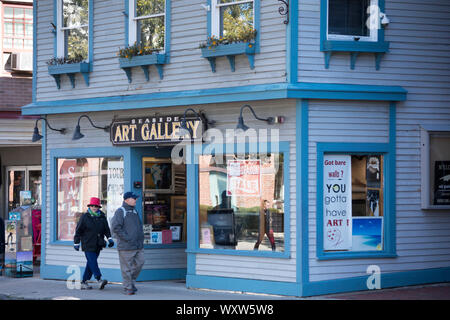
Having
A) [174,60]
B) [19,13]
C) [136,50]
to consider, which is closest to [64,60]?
[136,50]

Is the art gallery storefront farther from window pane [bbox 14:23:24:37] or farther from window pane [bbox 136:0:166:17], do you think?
window pane [bbox 14:23:24:37]

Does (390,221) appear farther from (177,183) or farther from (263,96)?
(177,183)

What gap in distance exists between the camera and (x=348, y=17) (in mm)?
13031

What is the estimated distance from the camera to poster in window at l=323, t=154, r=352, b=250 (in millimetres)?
12680

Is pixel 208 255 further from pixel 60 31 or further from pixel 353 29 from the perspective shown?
pixel 60 31

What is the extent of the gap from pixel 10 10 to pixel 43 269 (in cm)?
806

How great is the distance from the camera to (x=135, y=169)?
1495 cm

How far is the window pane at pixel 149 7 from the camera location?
14508 mm

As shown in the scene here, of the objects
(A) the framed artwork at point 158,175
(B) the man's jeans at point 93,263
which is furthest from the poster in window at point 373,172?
(B) the man's jeans at point 93,263

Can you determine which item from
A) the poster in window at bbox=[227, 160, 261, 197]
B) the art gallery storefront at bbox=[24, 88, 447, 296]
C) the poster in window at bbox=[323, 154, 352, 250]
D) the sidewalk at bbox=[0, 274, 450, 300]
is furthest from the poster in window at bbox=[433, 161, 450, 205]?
the poster in window at bbox=[227, 160, 261, 197]

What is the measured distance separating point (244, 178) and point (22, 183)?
1132 cm

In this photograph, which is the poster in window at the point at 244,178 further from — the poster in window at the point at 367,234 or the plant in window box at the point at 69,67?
the plant in window box at the point at 69,67

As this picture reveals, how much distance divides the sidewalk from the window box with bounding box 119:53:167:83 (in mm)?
4083

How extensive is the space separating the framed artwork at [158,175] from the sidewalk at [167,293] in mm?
1962
